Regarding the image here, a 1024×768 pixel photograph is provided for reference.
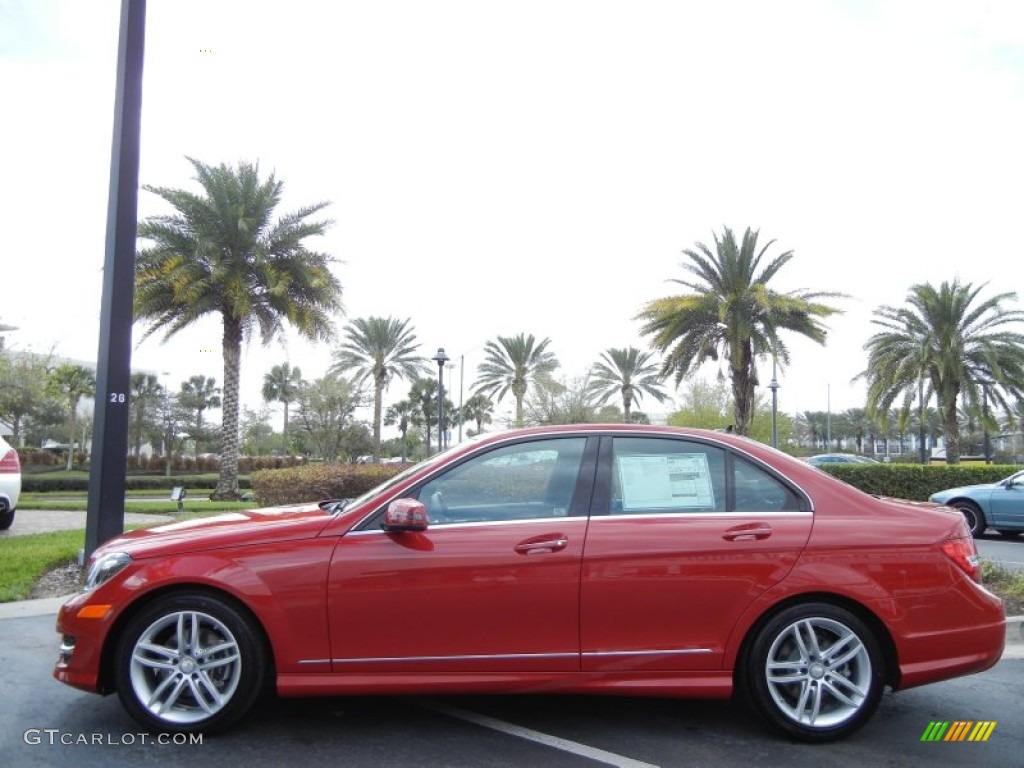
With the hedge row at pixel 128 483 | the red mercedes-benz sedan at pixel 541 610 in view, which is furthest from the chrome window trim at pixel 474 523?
the hedge row at pixel 128 483

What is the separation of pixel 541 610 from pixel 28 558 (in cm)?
688

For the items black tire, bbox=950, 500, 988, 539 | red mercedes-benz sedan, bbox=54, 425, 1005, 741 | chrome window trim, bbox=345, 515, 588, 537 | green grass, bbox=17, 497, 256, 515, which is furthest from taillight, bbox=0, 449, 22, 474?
black tire, bbox=950, 500, 988, 539

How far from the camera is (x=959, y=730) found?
4.20m

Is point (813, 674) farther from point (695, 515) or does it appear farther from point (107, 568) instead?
point (107, 568)

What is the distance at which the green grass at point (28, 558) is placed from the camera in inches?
287

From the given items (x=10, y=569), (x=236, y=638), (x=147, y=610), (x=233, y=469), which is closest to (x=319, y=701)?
(x=236, y=638)

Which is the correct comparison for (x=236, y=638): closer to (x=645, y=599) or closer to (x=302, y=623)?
(x=302, y=623)

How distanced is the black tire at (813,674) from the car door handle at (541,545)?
1.09 metres

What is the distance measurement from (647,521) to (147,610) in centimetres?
251

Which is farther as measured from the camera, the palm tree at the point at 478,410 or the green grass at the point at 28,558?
the palm tree at the point at 478,410

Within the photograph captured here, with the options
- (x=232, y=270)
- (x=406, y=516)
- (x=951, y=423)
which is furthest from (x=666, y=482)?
(x=951, y=423)

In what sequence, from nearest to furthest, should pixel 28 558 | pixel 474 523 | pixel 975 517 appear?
pixel 474 523 → pixel 28 558 → pixel 975 517

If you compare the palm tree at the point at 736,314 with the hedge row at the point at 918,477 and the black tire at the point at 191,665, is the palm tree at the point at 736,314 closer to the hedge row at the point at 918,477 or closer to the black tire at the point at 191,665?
the hedge row at the point at 918,477

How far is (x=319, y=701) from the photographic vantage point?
14.6ft
